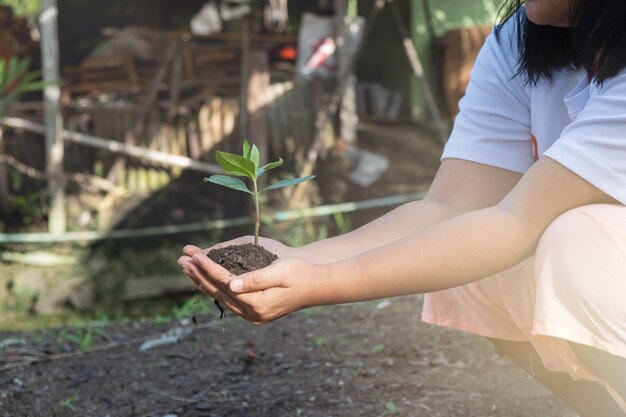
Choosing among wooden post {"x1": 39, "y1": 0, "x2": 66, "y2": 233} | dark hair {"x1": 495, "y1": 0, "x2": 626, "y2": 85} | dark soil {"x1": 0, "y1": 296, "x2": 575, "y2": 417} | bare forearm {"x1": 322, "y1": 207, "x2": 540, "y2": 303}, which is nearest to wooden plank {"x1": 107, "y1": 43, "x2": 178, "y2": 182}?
wooden post {"x1": 39, "y1": 0, "x2": 66, "y2": 233}

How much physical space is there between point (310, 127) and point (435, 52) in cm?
193

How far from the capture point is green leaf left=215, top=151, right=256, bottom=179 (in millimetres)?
1869

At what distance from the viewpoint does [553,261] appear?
Result: 1.71m

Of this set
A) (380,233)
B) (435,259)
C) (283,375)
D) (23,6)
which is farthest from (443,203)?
(23,6)

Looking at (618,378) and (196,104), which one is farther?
(196,104)

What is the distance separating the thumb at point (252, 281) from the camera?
1638mm

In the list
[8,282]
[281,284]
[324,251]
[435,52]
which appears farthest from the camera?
[435,52]

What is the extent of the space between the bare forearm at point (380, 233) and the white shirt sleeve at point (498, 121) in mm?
176

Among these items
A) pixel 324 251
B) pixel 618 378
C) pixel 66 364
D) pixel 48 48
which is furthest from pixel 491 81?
pixel 48 48

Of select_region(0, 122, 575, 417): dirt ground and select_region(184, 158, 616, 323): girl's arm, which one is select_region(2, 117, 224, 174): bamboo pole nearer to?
select_region(0, 122, 575, 417): dirt ground

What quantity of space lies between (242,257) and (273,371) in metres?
1.28

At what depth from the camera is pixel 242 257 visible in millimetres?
1785

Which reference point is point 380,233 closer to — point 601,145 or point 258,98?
point 601,145

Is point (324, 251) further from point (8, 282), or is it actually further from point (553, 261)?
point (8, 282)
